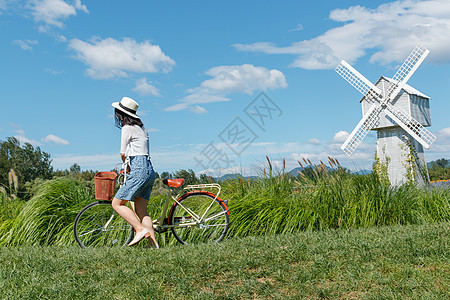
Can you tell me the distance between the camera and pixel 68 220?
252 inches

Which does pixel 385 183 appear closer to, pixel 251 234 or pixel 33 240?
pixel 251 234

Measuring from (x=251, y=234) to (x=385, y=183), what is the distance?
2870 mm

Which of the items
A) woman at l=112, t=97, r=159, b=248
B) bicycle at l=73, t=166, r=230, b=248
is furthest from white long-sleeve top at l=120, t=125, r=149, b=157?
bicycle at l=73, t=166, r=230, b=248

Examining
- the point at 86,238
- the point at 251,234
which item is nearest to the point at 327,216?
the point at 251,234

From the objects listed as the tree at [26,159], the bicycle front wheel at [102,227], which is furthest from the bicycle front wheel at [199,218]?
the tree at [26,159]

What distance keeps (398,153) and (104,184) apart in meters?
16.6

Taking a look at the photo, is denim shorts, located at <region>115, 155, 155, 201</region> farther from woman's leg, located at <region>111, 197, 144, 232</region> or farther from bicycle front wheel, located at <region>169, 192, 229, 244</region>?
bicycle front wheel, located at <region>169, 192, 229, 244</region>

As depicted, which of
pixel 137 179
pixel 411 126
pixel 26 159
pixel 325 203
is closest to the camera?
pixel 137 179

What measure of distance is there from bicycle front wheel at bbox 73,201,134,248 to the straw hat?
1422 millimetres

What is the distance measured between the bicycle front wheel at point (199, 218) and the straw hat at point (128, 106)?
1378 millimetres

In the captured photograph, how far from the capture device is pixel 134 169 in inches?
198

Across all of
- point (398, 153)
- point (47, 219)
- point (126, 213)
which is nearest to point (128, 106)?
point (126, 213)

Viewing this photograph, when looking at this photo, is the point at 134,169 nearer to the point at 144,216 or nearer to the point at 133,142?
the point at 133,142

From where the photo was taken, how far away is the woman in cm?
502
